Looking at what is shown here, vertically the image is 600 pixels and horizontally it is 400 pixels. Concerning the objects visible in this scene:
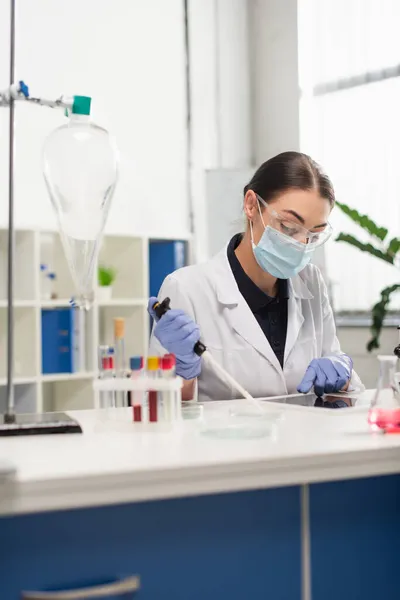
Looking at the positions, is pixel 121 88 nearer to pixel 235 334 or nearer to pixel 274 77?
pixel 274 77

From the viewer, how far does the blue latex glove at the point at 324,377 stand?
6.24ft

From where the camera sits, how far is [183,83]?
4496 mm

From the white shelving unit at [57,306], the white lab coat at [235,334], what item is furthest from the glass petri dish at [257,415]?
the white shelving unit at [57,306]

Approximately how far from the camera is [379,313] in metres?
3.81

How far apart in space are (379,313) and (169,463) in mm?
2935

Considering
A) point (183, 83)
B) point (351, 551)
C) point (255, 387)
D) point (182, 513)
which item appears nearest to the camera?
point (182, 513)

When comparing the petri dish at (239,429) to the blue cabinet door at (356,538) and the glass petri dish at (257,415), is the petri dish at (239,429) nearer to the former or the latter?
the glass petri dish at (257,415)

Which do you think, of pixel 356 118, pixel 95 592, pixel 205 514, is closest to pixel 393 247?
pixel 356 118

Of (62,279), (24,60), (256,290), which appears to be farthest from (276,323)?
(24,60)

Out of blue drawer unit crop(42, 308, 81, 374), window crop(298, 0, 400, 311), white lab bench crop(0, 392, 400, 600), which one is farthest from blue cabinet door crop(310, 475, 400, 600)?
window crop(298, 0, 400, 311)

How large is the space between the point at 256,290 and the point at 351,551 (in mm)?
1047

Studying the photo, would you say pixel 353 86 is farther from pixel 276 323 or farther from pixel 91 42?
pixel 276 323

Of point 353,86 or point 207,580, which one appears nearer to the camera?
point 207,580

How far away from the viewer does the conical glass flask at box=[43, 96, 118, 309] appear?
130cm
